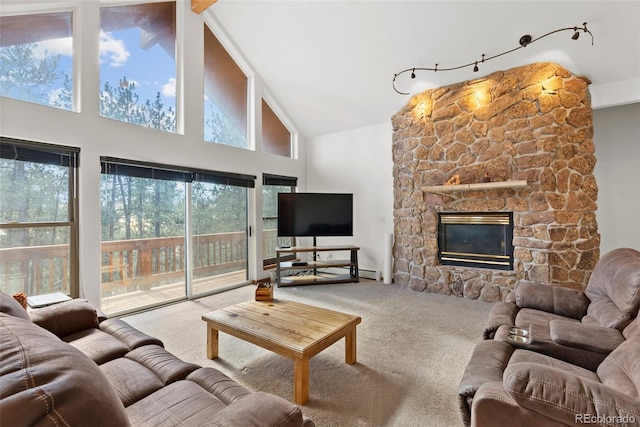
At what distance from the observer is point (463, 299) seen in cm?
412

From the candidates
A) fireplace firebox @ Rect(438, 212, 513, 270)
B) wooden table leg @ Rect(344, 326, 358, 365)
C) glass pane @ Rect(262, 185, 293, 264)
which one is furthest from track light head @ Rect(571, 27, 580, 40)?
glass pane @ Rect(262, 185, 293, 264)

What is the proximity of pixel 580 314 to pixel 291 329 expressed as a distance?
7.38 ft

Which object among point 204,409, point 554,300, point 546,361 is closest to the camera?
point 204,409

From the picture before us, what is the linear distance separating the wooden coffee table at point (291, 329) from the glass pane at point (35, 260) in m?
1.91

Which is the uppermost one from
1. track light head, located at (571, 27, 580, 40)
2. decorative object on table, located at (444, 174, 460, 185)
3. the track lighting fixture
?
the track lighting fixture

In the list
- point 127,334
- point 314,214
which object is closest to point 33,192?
point 127,334

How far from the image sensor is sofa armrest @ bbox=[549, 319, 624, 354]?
1.60 metres

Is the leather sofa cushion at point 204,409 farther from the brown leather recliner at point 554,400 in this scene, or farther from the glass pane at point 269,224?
the glass pane at point 269,224

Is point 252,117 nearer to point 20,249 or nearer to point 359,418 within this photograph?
point 20,249

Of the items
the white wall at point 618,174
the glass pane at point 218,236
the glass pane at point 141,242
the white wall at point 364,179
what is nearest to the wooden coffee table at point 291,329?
the glass pane at point 141,242

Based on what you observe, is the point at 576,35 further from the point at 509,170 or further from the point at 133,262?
the point at 133,262

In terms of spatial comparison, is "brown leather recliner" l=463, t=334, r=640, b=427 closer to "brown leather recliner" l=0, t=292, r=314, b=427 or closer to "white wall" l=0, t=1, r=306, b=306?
"brown leather recliner" l=0, t=292, r=314, b=427

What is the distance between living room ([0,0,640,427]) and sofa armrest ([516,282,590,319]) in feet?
8.68

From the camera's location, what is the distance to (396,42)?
12.8 feet
